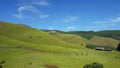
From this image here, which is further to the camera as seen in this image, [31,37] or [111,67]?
[31,37]

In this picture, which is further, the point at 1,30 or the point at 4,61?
the point at 1,30

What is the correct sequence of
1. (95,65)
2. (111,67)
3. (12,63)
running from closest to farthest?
(12,63) → (95,65) → (111,67)

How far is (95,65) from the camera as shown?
7569 centimetres

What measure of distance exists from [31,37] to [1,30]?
85.8 ft

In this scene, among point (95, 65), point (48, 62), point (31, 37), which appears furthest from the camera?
point (31, 37)

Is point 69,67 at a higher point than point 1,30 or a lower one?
lower

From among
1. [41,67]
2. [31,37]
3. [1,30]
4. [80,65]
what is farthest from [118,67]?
[1,30]

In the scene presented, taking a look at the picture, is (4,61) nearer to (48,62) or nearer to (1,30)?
(48,62)

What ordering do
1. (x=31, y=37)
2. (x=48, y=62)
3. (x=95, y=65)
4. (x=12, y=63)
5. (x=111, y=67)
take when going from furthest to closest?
(x=31, y=37), (x=111, y=67), (x=48, y=62), (x=95, y=65), (x=12, y=63)

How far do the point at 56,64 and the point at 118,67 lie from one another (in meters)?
30.1

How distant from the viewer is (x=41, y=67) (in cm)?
7075

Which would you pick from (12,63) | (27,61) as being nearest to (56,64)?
(27,61)

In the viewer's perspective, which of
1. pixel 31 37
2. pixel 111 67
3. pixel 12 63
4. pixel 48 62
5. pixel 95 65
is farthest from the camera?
pixel 31 37

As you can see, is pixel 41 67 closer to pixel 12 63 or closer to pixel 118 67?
pixel 12 63
